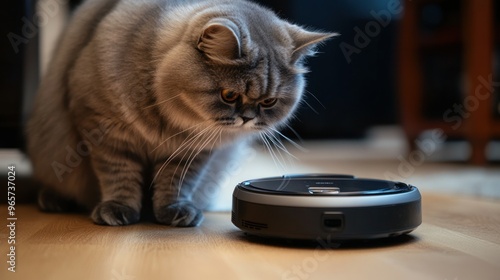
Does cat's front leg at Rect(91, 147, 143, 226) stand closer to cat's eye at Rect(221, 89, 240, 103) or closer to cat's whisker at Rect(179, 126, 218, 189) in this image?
cat's whisker at Rect(179, 126, 218, 189)

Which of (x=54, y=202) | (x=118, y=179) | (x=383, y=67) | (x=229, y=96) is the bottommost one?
(x=54, y=202)

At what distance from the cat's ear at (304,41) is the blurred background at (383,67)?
417 mm

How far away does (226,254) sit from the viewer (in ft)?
3.95

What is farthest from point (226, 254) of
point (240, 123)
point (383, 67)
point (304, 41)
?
point (383, 67)

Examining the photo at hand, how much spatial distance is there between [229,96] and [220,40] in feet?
0.43

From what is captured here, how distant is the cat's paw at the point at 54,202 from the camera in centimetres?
172

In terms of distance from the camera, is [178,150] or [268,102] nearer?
[268,102]

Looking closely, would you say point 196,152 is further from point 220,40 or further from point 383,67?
point 383,67

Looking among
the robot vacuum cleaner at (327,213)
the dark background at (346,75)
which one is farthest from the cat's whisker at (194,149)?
the dark background at (346,75)

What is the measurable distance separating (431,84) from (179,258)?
9.18ft

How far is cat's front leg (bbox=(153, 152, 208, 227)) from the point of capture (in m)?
1.52

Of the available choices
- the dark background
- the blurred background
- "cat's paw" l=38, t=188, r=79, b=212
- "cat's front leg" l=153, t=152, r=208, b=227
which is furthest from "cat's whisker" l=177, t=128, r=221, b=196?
the dark background

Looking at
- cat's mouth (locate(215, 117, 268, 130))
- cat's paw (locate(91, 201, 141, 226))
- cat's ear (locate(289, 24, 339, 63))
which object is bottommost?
cat's paw (locate(91, 201, 141, 226))

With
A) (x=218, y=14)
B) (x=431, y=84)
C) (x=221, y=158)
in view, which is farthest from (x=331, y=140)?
(x=218, y=14)
